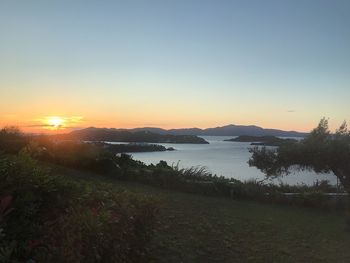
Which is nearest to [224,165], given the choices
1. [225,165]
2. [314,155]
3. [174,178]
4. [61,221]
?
[225,165]

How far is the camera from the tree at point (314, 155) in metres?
16.0

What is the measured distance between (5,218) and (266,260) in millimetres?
4269

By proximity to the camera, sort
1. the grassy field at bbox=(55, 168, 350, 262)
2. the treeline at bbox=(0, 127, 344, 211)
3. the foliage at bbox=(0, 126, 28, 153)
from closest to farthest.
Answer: the grassy field at bbox=(55, 168, 350, 262)
the foliage at bbox=(0, 126, 28, 153)
the treeline at bbox=(0, 127, 344, 211)

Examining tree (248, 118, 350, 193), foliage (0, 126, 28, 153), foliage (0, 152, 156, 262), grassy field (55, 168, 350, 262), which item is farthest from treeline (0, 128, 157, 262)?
tree (248, 118, 350, 193)

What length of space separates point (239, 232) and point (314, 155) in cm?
895

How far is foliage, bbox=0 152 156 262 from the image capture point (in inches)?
120

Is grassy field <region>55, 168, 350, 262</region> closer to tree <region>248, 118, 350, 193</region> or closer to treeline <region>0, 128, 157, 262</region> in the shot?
treeline <region>0, 128, 157, 262</region>

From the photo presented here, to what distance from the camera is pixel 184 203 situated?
10.0 metres

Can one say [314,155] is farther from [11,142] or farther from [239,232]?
[11,142]

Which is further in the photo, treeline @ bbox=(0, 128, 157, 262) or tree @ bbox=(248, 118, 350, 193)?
tree @ bbox=(248, 118, 350, 193)

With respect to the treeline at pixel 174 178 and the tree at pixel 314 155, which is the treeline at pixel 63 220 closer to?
the treeline at pixel 174 178

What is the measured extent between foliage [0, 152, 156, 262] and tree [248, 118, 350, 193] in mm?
12223

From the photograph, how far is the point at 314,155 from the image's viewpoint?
1627 cm

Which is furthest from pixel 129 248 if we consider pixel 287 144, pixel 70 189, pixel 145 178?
pixel 287 144
